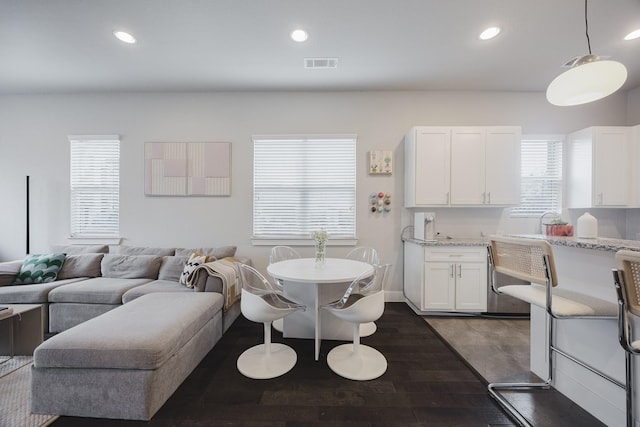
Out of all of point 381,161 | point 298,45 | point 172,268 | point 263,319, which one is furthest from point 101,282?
point 381,161

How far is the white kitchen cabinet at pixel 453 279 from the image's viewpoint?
3107mm

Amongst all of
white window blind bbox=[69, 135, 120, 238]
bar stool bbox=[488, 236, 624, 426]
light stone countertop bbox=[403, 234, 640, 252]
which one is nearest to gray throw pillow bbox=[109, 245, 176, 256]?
white window blind bbox=[69, 135, 120, 238]

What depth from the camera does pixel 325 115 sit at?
3.73 meters

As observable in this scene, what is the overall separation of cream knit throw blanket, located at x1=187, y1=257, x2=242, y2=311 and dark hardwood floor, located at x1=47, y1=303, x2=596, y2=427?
22.7 inches

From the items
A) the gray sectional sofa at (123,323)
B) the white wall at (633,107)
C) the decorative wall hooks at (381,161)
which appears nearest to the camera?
the gray sectional sofa at (123,323)

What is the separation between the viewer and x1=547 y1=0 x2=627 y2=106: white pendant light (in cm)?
149

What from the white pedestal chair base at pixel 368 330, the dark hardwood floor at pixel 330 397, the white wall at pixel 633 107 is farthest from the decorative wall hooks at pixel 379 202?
the white wall at pixel 633 107

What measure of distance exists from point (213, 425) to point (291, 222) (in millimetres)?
2521

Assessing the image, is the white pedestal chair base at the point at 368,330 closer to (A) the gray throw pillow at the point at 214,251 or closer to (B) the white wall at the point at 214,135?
(B) the white wall at the point at 214,135

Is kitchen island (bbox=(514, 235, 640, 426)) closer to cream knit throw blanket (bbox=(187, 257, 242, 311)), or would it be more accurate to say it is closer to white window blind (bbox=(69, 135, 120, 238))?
cream knit throw blanket (bbox=(187, 257, 242, 311))

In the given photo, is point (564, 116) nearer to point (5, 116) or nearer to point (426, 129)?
point (426, 129)

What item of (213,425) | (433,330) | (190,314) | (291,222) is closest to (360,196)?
(291,222)

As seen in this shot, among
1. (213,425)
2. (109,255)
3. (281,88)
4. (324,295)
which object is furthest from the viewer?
(281,88)

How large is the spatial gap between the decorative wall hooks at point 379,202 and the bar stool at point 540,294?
6.23 ft
